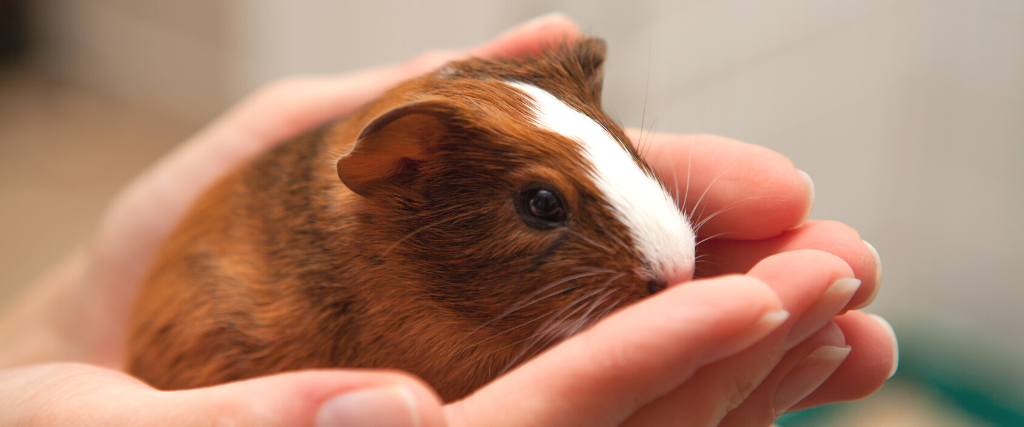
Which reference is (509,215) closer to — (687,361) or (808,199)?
(687,361)

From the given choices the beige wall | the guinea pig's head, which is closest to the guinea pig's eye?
the guinea pig's head

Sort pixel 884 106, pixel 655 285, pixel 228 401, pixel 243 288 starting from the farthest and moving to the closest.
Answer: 1. pixel 884 106
2. pixel 243 288
3. pixel 655 285
4. pixel 228 401

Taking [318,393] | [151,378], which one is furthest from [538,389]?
[151,378]

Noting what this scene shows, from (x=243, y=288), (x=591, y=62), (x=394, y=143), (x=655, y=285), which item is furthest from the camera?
(x=591, y=62)

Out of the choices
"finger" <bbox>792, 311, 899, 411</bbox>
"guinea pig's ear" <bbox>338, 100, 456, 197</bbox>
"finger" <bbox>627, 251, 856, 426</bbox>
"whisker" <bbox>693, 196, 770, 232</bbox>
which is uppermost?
"guinea pig's ear" <bbox>338, 100, 456, 197</bbox>

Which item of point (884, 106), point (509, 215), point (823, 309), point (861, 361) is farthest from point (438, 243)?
point (884, 106)

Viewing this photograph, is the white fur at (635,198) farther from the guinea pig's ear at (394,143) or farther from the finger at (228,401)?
the finger at (228,401)

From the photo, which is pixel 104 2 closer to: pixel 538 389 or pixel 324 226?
pixel 324 226

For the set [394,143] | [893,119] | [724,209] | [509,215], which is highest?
[394,143]

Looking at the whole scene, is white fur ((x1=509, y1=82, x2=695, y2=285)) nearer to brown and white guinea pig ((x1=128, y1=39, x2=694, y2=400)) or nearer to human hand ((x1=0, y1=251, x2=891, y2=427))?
brown and white guinea pig ((x1=128, y1=39, x2=694, y2=400))
